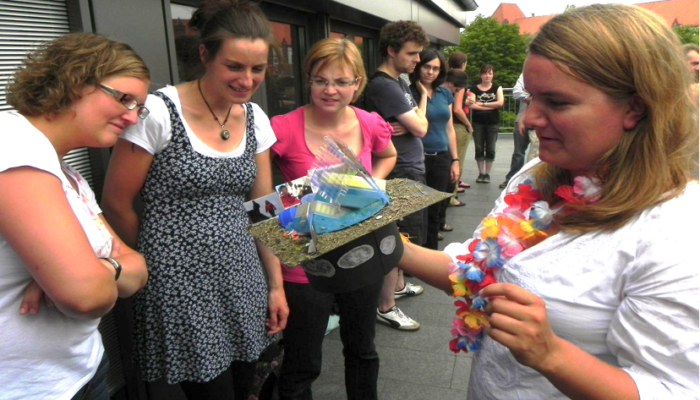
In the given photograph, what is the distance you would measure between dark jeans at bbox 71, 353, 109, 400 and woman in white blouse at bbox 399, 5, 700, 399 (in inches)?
46.4

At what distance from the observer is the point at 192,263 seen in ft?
5.92

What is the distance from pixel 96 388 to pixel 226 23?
4.31ft

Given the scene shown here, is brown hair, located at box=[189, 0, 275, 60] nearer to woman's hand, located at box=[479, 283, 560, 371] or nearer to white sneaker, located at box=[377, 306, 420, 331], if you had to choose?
woman's hand, located at box=[479, 283, 560, 371]

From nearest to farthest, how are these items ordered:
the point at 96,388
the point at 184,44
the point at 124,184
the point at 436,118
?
the point at 96,388
the point at 124,184
the point at 184,44
the point at 436,118

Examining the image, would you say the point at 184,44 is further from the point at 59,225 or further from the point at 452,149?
the point at 452,149

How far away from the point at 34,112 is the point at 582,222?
1.40m

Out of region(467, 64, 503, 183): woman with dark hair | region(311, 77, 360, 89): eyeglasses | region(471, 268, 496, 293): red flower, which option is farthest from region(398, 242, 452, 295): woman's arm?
region(467, 64, 503, 183): woman with dark hair

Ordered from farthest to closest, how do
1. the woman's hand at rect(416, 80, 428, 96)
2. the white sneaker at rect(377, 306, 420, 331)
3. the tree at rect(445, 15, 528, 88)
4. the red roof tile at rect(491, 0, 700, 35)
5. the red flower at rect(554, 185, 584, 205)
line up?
the red roof tile at rect(491, 0, 700, 35), the tree at rect(445, 15, 528, 88), the woman's hand at rect(416, 80, 428, 96), the white sneaker at rect(377, 306, 420, 331), the red flower at rect(554, 185, 584, 205)

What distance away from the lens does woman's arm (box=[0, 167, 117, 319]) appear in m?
1.13

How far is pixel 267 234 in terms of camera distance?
1371mm

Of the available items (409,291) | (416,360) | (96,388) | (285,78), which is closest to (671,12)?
(409,291)

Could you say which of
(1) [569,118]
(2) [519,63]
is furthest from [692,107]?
(2) [519,63]

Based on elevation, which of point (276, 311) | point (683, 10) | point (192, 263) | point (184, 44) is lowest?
point (276, 311)

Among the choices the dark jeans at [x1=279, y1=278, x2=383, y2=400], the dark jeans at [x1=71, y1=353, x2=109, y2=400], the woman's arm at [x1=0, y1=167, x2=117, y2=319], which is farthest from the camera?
the dark jeans at [x1=279, y1=278, x2=383, y2=400]
